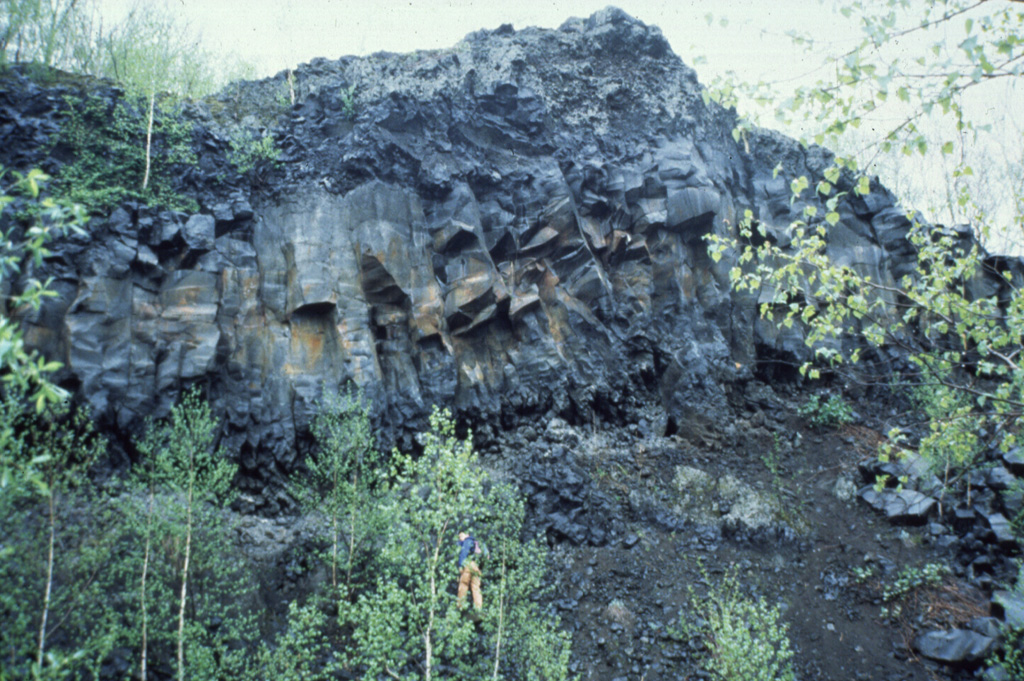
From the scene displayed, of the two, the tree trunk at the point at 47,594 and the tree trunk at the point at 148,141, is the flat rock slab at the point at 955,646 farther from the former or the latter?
the tree trunk at the point at 148,141

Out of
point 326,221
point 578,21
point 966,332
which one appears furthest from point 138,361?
point 578,21

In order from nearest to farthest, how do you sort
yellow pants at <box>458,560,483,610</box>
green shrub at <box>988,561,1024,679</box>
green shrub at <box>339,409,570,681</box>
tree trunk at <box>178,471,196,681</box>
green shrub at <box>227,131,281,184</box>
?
green shrub at <box>339,409,570,681</box> < tree trunk at <box>178,471,196,681</box> < green shrub at <box>988,561,1024,679</box> < yellow pants at <box>458,560,483,610</box> < green shrub at <box>227,131,281,184</box>

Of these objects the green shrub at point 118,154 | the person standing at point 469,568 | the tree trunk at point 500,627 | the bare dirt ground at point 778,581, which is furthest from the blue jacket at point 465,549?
the green shrub at point 118,154

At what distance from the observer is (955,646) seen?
11.2 m

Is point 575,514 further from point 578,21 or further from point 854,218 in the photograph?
point 578,21

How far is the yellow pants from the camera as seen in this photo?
11.6m

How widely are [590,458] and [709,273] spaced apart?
911cm

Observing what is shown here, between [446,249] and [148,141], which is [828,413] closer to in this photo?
[446,249]

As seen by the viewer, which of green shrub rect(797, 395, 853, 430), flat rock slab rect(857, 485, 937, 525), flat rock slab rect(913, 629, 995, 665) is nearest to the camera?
flat rock slab rect(913, 629, 995, 665)

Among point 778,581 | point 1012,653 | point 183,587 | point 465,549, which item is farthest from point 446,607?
point 1012,653

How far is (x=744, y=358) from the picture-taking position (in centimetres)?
2081

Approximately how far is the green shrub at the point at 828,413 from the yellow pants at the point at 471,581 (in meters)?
13.6

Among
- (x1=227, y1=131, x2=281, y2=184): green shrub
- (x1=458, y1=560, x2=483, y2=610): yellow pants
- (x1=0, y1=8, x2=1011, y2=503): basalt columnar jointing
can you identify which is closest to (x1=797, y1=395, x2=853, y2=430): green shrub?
(x1=0, y1=8, x2=1011, y2=503): basalt columnar jointing

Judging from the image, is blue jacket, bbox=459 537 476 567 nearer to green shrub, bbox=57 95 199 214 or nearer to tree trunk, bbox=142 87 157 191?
green shrub, bbox=57 95 199 214
